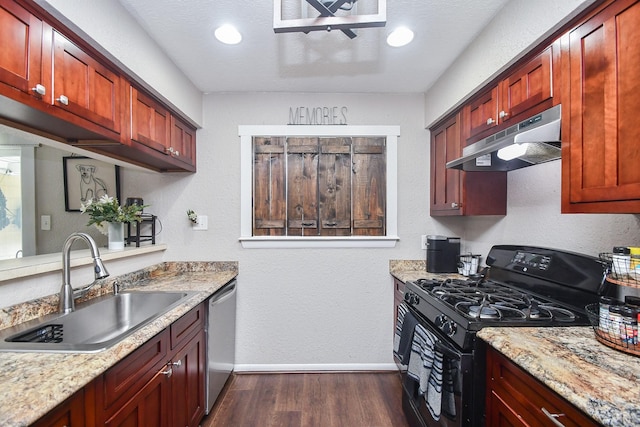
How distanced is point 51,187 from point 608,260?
308 cm

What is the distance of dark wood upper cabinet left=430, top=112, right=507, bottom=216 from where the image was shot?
201cm

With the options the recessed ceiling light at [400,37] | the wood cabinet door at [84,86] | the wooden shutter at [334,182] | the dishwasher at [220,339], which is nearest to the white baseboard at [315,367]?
the dishwasher at [220,339]

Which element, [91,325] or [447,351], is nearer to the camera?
[447,351]

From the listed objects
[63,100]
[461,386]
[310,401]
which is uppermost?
[63,100]

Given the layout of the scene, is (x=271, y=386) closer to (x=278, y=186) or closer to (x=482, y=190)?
(x=278, y=186)

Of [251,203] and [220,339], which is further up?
[251,203]

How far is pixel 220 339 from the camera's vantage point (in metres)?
2.12

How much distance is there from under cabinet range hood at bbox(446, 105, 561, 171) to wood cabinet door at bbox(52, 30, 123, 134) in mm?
1903

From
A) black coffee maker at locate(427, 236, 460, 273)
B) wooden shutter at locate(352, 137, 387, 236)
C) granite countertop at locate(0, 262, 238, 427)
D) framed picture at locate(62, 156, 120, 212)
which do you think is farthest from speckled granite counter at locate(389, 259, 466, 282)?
framed picture at locate(62, 156, 120, 212)

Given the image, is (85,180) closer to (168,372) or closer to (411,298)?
(168,372)

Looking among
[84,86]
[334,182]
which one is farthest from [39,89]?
[334,182]

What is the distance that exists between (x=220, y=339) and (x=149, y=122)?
61.5 inches

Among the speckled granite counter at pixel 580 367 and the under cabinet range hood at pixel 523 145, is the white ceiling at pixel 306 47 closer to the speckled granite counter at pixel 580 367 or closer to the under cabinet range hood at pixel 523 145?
the under cabinet range hood at pixel 523 145

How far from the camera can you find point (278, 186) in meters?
2.57
